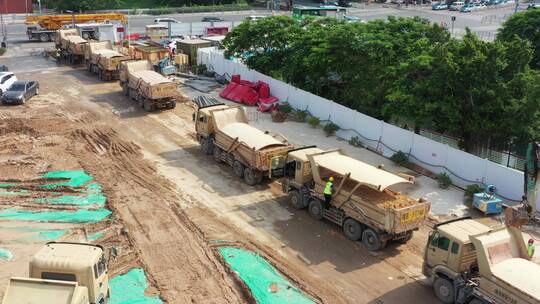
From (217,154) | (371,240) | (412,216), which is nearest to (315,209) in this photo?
(371,240)

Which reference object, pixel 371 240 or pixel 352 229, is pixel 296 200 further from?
pixel 371 240

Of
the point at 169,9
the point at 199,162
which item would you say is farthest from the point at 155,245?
the point at 169,9

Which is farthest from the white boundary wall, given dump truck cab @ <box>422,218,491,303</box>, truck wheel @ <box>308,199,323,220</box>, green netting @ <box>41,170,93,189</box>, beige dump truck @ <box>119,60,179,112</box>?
green netting @ <box>41,170,93,189</box>

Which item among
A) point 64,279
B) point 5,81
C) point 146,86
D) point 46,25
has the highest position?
point 46,25

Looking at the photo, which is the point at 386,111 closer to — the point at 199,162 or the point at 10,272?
the point at 199,162

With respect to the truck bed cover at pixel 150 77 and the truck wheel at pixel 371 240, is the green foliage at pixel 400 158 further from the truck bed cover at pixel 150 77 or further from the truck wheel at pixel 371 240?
the truck bed cover at pixel 150 77

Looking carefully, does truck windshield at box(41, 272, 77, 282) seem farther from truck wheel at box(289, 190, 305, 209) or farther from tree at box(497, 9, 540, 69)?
tree at box(497, 9, 540, 69)
